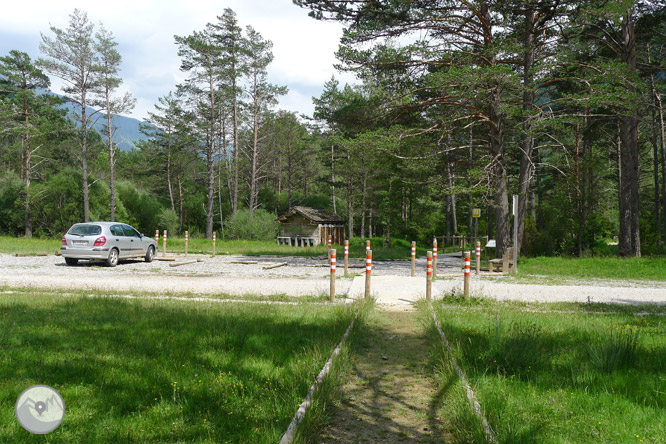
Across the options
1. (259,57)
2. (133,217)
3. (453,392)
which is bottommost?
(453,392)

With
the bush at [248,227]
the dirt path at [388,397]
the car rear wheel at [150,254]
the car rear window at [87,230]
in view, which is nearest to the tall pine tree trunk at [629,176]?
the dirt path at [388,397]

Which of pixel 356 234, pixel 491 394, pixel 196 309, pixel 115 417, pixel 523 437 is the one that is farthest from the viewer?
pixel 356 234

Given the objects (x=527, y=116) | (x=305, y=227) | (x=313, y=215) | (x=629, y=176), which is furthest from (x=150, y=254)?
(x=313, y=215)

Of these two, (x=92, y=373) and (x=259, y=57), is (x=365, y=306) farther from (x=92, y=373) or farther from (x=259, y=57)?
(x=259, y=57)

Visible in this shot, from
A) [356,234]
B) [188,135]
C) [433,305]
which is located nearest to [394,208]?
[356,234]

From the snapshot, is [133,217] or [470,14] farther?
[133,217]

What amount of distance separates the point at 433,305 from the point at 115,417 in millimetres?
7115

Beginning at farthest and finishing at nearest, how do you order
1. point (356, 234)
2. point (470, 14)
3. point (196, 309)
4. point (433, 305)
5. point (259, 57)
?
point (356, 234) < point (259, 57) < point (470, 14) < point (433, 305) < point (196, 309)

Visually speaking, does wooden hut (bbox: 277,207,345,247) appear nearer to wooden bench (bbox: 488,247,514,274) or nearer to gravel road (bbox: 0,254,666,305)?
gravel road (bbox: 0,254,666,305)

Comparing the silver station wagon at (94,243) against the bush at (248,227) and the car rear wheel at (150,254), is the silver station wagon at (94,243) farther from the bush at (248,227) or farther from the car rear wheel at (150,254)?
the bush at (248,227)

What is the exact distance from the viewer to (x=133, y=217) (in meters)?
49.5

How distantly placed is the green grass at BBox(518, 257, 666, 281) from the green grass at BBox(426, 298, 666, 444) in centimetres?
1136

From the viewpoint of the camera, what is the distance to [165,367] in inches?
190

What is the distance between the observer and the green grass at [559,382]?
3.49 meters
